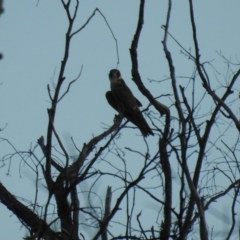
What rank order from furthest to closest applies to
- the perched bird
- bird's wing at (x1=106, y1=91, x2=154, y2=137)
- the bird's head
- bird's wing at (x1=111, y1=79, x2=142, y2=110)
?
the bird's head, bird's wing at (x1=111, y1=79, x2=142, y2=110), the perched bird, bird's wing at (x1=106, y1=91, x2=154, y2=137)

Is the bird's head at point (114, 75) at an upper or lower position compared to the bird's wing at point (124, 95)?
upper

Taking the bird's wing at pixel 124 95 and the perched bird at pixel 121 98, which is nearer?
the perched bird at pixel 121 98

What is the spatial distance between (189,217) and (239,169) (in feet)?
1.51

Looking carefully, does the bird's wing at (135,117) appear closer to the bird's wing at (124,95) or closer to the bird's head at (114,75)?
the bird's wing at (124,95)

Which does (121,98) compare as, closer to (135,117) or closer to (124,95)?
(124,95)

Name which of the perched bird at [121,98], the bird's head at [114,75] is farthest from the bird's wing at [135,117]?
the bird's head at [114,75]

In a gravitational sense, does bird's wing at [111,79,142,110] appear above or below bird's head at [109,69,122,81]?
below

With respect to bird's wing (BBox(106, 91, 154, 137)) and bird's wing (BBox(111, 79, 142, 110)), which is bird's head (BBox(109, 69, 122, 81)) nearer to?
bird's wing (BBox(111, 79, 142, 110))

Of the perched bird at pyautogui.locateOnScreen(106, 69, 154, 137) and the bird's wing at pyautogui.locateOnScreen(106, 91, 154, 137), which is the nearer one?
the bird's wing at pyautogui.locateOnScreen(106, 91, 154, 137)

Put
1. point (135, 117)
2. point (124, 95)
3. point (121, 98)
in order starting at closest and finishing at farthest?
1. point (135, 117)
2. point (121, 98)
3. point (124, 95)

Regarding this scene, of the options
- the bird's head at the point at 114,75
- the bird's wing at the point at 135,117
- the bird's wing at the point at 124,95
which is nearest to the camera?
the bird's wing at the point at 135,117

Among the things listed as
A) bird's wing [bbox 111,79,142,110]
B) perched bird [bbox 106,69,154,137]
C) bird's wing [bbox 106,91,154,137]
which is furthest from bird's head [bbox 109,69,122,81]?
bird's wing [bbox 106,91,154,137]

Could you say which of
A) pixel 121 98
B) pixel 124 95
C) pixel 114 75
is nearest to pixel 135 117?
pixel 121 98

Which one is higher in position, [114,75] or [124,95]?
[114,75]
